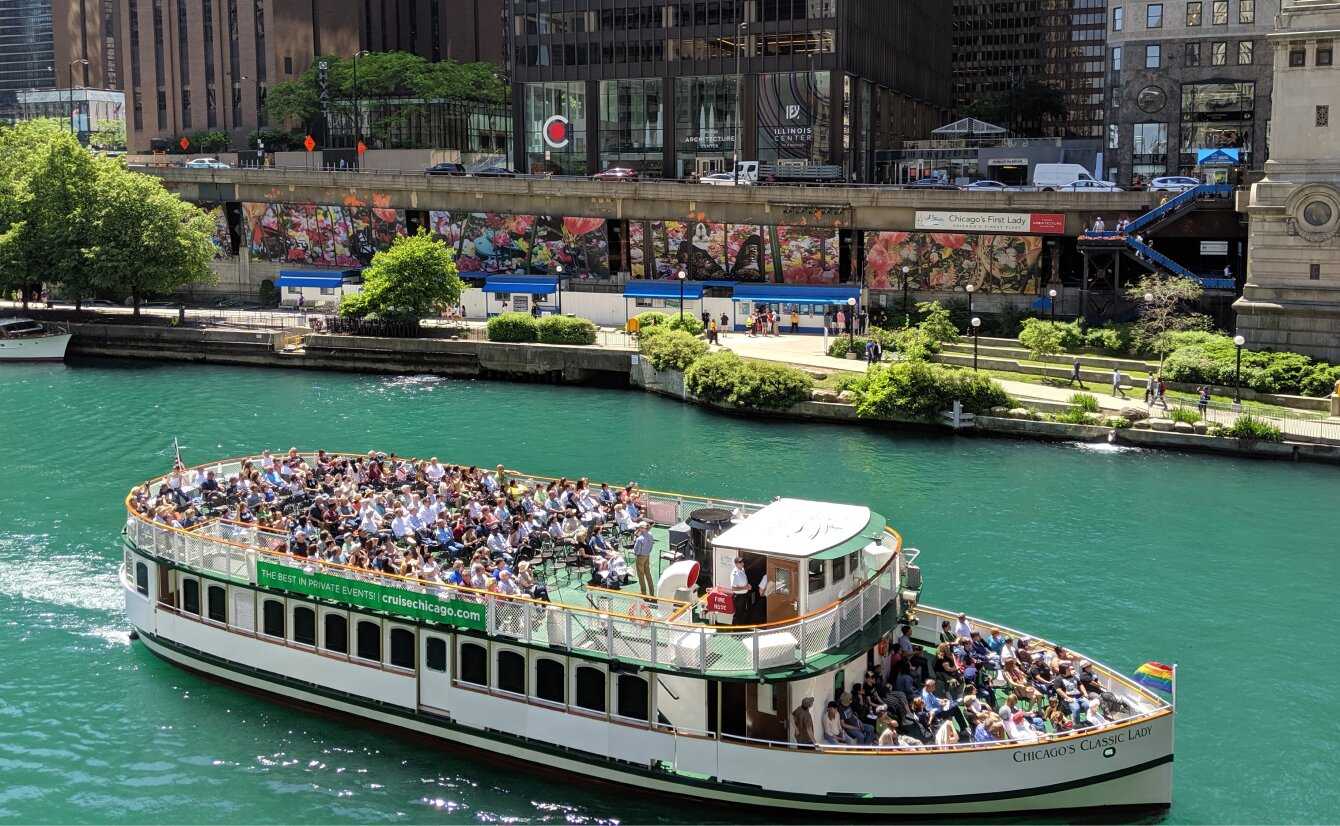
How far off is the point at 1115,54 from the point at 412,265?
56213 millimetres

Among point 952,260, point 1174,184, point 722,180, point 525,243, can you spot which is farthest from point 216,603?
point 722,180

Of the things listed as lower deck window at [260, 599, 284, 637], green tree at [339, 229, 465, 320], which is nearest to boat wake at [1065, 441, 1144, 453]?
lower deck window at [260, 599, 284, 637]

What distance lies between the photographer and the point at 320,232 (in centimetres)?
10150

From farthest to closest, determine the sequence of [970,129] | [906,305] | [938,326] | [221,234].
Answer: [970,129] < [221,234] < [906,305] < [938,326]

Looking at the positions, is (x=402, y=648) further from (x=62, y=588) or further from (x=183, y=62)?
(x=183, y=62)

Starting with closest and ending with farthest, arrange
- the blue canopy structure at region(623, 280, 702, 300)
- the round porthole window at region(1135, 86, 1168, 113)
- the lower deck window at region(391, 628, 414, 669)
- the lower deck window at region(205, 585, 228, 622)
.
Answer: the lower deck window at region(391, 628, 414, 669) < the lower deck window at region(205, 585, 228, 622) < the blue canopy structure at region(623, 280, 702, 300) < the round porthole window at region(1135, 86, 1168, 113)

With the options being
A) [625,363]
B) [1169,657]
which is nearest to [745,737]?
[1169,657]

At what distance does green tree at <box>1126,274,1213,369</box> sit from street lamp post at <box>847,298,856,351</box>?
14.2 meters

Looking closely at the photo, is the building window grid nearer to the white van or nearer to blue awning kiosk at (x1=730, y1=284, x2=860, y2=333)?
blue awning kiosk at (x1=730, y1=284, x2=860, y2=333)

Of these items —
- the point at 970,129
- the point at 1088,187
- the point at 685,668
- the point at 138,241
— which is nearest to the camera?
the point at 685,668

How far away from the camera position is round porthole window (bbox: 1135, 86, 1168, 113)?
3890 inches

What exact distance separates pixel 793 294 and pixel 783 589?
194 feet

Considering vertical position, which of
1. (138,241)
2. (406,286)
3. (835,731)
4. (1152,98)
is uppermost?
(1152,98)

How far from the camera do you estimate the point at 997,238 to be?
Answer: 81125mm
